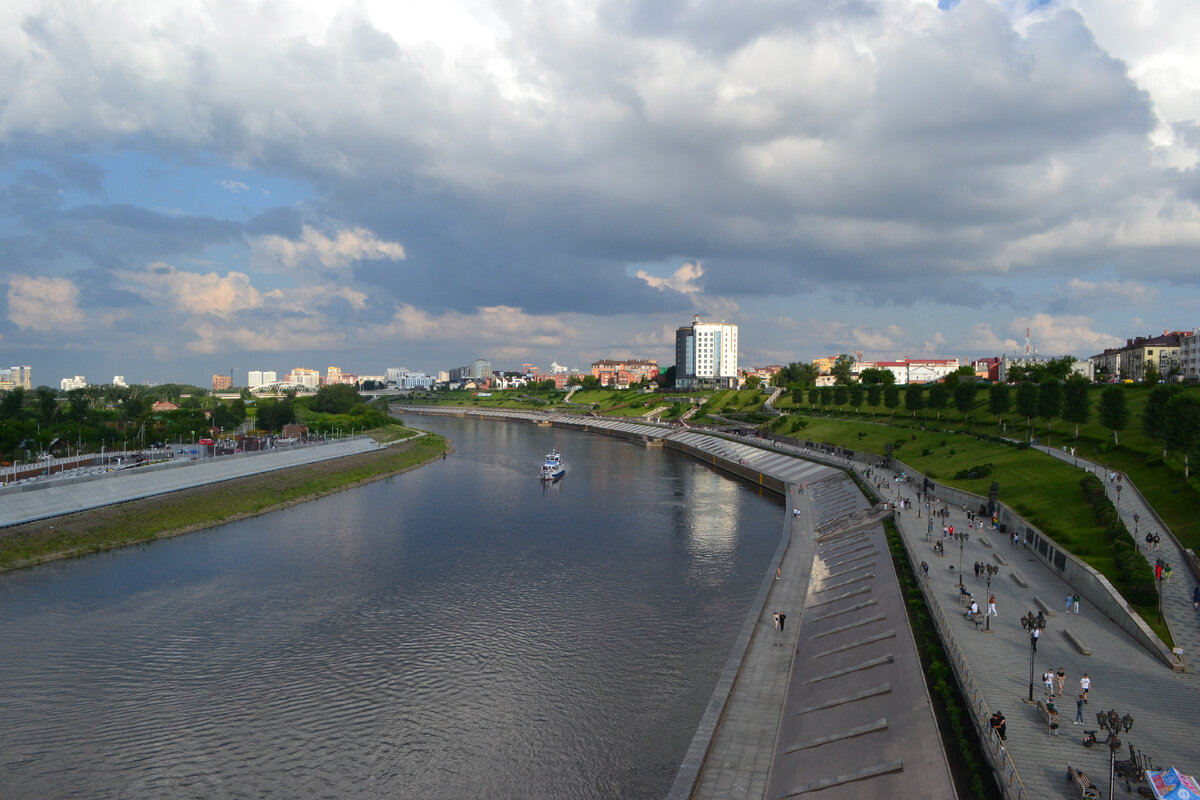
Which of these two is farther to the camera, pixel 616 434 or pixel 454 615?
pixel 616 434

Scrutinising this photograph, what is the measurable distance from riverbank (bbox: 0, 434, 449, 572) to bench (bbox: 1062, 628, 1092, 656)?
47.6 m

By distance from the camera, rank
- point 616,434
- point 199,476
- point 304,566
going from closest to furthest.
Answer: point 304,566
point 199,476
point 616,434

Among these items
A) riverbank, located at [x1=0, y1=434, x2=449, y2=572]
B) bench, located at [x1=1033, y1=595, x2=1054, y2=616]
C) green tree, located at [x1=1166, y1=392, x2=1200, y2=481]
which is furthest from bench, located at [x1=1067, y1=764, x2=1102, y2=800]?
riverbank, located at [x1=0, y1=434, x2=449, y2=572]

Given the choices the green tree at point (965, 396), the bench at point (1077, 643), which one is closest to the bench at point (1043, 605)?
the bench at point (1077, 643)

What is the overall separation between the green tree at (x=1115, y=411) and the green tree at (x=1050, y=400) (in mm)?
7160

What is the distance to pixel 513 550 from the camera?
135 ft

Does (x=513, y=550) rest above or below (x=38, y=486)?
below

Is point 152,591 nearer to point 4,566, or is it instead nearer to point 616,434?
point 4,566

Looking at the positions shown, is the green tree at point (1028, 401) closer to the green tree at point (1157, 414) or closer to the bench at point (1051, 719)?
A: the green tree at point (1157, 414)

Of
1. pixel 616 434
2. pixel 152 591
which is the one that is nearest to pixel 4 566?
pixel 152 591

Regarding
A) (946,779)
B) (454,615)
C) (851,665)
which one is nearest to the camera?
(946,779)

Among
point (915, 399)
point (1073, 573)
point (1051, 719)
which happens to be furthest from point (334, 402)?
point (1051, 719)

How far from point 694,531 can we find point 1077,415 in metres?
31.5

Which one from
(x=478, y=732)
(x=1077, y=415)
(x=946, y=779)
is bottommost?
(x=478, y=732)
